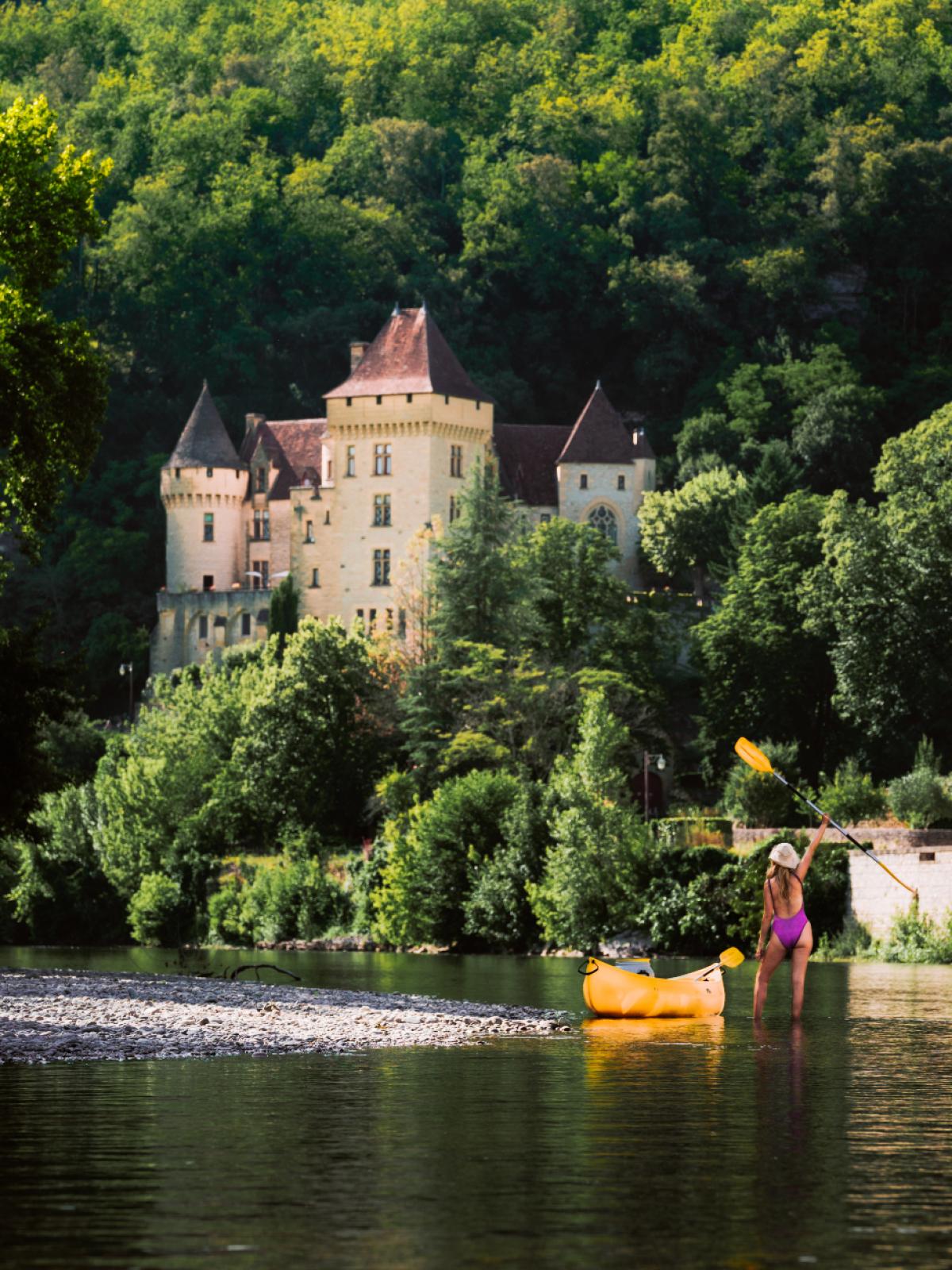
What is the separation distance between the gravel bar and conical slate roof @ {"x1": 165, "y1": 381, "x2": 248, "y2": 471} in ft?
286

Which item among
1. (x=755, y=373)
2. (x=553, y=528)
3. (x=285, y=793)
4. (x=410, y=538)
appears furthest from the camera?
(x=755, y=373)

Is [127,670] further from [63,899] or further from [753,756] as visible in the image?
[753,756]

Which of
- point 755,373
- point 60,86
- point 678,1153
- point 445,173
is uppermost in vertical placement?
point 60,86

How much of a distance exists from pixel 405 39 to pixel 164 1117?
167 meters

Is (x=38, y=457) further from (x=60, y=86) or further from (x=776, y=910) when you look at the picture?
(x=60, y=86)

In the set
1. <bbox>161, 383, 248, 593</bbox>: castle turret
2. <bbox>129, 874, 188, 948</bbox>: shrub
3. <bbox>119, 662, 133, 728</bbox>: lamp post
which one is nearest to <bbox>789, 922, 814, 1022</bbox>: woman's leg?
<bbox>129, 874, 188, 948</bbox>: shrub

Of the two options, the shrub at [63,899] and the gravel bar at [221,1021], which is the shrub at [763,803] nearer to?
the shrub at [63,899]

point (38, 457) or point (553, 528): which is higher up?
point (553, 528)

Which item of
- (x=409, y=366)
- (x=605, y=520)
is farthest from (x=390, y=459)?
(x=605, y=520)

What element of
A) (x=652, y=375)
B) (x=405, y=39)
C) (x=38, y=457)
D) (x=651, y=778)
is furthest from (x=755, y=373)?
(x=38, y=457)

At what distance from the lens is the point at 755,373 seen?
132 meters

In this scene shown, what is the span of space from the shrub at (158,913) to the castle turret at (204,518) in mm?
52926

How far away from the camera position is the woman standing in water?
1011 inches

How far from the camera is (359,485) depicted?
112 metres
